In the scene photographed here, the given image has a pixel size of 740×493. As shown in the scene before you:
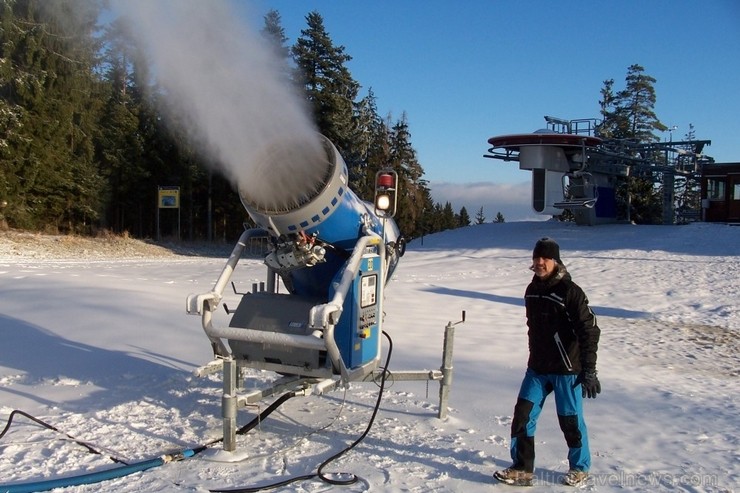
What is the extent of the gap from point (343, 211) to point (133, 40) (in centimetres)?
243

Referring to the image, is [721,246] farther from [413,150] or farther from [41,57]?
[41,57]

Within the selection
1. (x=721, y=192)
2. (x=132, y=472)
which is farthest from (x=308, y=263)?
(x=721, y=192)

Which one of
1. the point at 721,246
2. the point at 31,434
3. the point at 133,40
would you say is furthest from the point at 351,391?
the point at 721,246

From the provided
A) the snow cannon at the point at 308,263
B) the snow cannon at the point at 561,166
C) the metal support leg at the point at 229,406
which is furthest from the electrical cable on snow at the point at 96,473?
the snow cannon at the point at 561,166

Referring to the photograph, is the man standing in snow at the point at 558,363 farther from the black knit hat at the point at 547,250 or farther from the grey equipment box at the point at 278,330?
the grey equipment box at the point at 278,330

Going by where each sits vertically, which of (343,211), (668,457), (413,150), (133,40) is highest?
(413,150)

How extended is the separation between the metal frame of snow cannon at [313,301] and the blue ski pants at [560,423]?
1.56 m

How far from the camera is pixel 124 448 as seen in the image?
5699 millimetres

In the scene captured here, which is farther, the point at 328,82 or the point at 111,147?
the point at 111,147

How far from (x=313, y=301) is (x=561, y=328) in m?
2.30

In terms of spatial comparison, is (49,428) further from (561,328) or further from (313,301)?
(561,328)

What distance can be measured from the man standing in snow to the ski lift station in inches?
1318

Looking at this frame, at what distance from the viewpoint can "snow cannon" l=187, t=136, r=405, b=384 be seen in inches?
235

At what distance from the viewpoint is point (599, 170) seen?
39656mm
